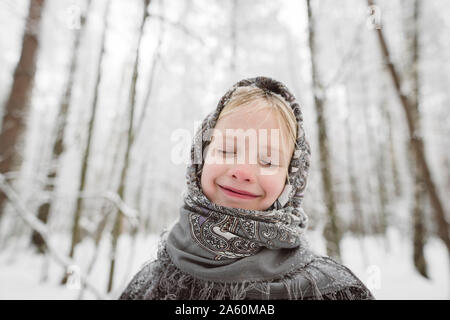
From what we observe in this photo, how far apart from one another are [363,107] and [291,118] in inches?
456

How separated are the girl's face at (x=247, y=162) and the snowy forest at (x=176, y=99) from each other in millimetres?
298

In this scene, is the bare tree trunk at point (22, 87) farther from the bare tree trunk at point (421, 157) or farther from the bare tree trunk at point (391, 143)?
the bare tree trunk at point (391, 143)

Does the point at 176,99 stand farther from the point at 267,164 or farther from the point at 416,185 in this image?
the point at 267,164

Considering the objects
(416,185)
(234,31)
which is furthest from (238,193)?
(416,185)

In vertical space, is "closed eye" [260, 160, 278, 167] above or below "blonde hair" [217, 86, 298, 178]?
below

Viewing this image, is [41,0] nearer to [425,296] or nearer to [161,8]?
[161,8]

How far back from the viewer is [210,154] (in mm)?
937

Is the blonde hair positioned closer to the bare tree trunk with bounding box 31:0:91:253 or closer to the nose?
the nose

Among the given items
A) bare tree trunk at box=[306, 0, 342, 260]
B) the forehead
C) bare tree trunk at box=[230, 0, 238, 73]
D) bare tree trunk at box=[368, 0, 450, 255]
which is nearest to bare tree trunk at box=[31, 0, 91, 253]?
bare tree trunk at box=[230, 0, 238, 73]

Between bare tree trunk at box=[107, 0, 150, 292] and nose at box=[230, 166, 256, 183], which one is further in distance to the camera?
bare tree trunk at box=[107, 0, 150, 292]

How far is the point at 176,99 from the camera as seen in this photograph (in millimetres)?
7891

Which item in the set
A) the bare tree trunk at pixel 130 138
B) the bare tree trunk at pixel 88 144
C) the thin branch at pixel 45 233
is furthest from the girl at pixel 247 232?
the bare tree trunk at pixel 88 144

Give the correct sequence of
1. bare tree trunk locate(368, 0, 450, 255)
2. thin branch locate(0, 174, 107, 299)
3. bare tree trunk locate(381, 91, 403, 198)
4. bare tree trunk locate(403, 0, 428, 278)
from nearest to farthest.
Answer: thin branch locate(0, 174, 107, 299) < bare tree trunk locate(368, 0, 450, 255) < bare tree trunk locate(403, 0, 428, 278) < bare tree trunk locate(381, 91, 403, 198)

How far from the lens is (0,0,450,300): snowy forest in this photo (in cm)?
255
